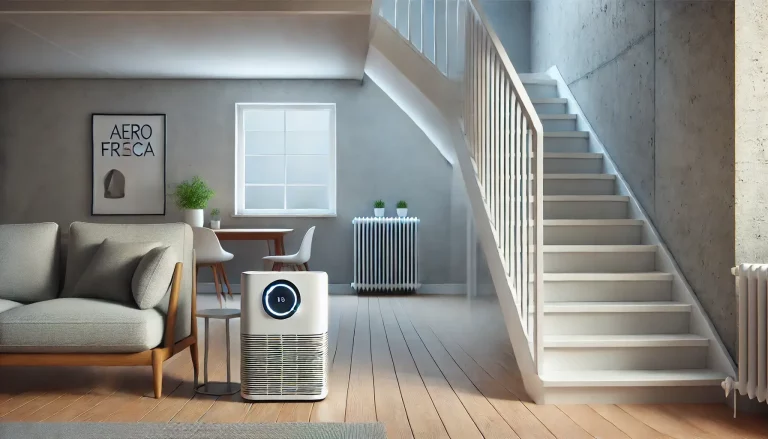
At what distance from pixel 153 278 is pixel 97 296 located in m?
0.43

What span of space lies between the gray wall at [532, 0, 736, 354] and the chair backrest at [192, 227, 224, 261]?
139 inches

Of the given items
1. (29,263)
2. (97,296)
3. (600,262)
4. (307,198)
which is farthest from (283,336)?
(307,198)

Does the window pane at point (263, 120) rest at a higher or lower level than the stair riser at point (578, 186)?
higher

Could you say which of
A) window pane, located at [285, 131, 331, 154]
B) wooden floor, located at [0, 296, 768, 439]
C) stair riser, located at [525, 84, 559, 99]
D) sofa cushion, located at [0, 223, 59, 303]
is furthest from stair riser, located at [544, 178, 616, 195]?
window pane, located at [285, 131, 331, 154]

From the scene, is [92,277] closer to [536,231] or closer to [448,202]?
[536,231]

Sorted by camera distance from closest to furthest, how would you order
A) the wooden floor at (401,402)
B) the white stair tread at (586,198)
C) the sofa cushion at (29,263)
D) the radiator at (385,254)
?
the wooden floor at (401,402) → the sofa cushion at (29,263) → the white stair tread at (586,198) → the radiator at (385,254)

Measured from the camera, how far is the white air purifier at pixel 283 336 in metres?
3.40

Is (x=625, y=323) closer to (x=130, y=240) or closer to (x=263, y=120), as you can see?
(x=130, y=240)

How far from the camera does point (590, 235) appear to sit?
183 inches

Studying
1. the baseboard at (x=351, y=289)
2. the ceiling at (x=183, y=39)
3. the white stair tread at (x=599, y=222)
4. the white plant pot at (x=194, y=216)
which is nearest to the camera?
the white stair tread at (x=599, y=222)

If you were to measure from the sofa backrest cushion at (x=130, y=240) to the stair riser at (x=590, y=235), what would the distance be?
2.18 meters

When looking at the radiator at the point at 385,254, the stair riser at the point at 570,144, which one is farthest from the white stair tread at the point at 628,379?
the radiator at the point at 385,254

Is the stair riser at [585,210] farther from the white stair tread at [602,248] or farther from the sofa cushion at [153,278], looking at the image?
the sofa cushion at [153,278]

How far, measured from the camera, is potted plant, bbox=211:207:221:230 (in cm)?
796
